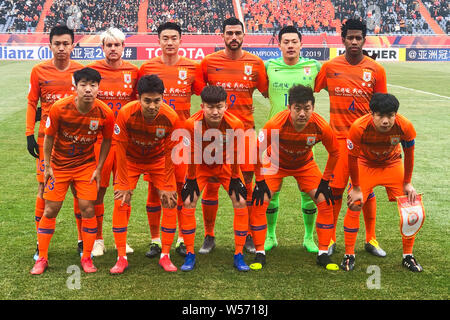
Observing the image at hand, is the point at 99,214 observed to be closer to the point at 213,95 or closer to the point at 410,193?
the point at 213,95

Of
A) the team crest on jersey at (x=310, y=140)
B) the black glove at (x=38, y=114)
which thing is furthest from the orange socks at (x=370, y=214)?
the black glove at (x=38, y=114)

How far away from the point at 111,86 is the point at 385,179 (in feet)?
10.3

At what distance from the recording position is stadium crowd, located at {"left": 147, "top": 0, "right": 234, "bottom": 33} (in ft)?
124

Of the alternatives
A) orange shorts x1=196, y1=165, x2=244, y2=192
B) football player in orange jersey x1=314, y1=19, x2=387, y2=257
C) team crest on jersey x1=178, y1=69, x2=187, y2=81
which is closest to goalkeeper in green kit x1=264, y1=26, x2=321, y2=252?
football player in orange jersey x1=314, y1=19, x2=387, y2=257

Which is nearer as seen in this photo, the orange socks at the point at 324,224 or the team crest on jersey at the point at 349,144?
the team crest on jersey at the point at 349,144

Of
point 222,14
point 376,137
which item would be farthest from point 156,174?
point 222,14

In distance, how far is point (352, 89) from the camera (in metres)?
5.84

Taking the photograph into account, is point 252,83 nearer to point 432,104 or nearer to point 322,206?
point 322,206

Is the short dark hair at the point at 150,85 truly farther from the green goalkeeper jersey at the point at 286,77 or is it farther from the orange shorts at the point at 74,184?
the green goalkeeper jersey at the point at 286,77

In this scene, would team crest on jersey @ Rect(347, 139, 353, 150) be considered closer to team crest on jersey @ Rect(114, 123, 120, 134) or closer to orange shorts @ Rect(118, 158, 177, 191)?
orange shorts @ Rect(118, 158, 177, 191)

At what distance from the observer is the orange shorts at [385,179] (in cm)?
552

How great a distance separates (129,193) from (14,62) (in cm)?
2689

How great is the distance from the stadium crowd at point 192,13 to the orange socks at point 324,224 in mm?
33049

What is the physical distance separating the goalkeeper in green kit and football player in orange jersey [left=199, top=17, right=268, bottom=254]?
0.17 meters
